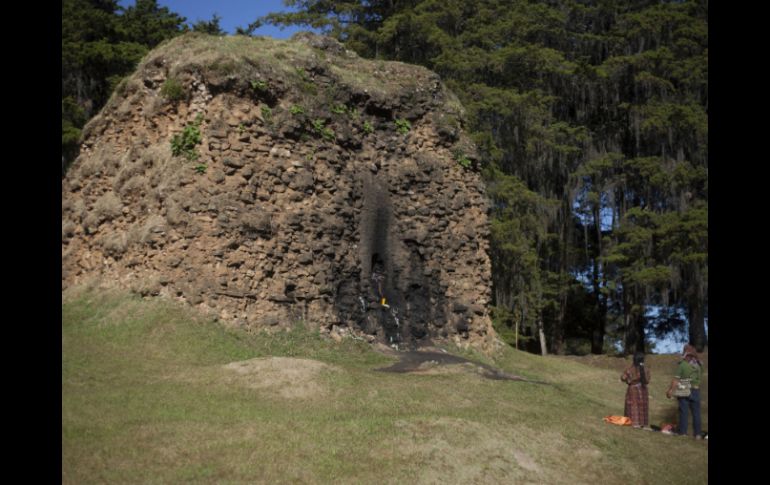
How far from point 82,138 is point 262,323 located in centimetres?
770

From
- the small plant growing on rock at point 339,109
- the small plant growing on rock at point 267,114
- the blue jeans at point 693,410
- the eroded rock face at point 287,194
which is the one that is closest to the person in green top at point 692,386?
the blue jeans at point 693,410

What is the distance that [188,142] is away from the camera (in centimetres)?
1600

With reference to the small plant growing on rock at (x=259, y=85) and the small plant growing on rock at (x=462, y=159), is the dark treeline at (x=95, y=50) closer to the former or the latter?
the small plant growing on rock at (x=259, y=85)

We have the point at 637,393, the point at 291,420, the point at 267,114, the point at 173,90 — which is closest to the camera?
the point at 291,420

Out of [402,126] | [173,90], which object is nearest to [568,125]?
[402,126]

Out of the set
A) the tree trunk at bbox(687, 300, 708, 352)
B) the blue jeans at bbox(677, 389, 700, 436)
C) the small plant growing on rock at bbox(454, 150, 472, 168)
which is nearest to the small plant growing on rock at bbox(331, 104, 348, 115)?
the small plant growing on rock at bbox(454, 150, 472, 168)

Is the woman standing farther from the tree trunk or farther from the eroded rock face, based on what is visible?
the tree trunk

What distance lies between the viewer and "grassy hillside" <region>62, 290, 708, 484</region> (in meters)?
8.21

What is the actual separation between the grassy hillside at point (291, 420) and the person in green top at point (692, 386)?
2.01ft

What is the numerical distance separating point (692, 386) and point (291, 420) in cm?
668

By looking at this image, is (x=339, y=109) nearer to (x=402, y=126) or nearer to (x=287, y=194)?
(x=402, y=126)

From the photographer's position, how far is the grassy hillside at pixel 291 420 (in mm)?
8211
